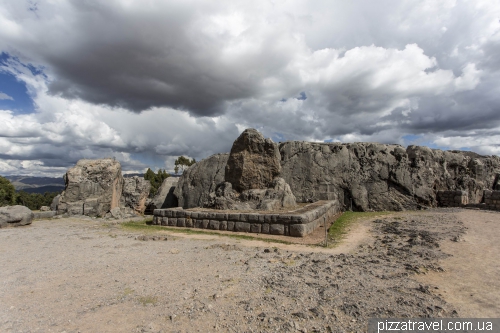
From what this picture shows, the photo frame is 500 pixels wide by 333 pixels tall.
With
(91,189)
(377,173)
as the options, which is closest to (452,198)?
(377,173)

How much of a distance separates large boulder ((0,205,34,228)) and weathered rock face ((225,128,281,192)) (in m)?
7.88

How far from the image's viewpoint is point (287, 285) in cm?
436

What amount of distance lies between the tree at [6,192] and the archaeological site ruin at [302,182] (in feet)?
83.1

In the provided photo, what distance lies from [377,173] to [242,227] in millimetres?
9277

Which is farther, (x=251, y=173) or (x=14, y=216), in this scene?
(x=251, y=173)

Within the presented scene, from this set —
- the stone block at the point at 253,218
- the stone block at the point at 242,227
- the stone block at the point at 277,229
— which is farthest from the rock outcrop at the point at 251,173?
the stone block at the point at 277,229

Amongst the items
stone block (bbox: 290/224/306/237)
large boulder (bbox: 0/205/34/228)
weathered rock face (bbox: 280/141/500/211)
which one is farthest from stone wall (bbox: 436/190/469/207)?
large boulder (bbox: 0/205/34/228)

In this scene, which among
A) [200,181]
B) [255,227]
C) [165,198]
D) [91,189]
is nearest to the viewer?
[255,227]

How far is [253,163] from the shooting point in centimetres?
1328

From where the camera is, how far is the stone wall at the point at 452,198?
47.8 ft

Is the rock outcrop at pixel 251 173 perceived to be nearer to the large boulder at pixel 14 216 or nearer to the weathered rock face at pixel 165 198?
the weathered rock face at pixel 165 198

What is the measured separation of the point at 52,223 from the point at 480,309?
1341cm

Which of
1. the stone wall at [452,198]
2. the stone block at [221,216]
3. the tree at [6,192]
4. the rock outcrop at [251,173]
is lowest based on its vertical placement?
the tree at [6,192]

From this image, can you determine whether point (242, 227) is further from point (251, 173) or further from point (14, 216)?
point (14, 216)
